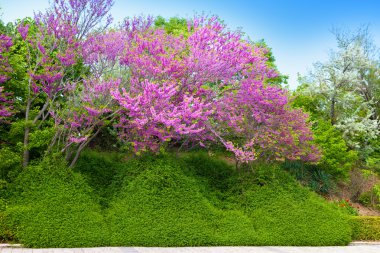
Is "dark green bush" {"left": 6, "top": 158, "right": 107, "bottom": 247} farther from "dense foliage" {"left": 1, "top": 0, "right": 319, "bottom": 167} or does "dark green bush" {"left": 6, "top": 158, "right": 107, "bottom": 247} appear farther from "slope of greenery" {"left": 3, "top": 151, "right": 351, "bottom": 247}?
"dense foliage" {"left": 1, "top": 0, "right": 319, "bottom": 167}

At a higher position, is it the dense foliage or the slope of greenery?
the dense foliage

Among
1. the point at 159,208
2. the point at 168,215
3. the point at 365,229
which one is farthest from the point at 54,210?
the point at 365,229

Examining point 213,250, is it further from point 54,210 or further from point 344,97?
point 344,97

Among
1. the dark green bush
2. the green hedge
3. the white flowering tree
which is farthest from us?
the white flowering tree

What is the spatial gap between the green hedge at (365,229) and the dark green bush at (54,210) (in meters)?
9.31

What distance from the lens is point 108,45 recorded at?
1539 cm

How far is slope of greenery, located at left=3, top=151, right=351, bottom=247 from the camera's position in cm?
1241

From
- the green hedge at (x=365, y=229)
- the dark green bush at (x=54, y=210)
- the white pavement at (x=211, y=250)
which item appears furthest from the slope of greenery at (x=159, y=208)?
the green hedge at (x=365, y=229)

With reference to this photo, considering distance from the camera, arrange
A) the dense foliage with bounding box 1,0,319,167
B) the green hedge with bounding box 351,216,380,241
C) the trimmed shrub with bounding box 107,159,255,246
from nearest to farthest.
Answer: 1. the trimmed shrub with bounding box 107,159,255,246
2. the dense foliage with bounding box 1,0,319,167
3. the green hedge with bounding box 351,216,380,241

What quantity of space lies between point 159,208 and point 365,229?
8.05 m

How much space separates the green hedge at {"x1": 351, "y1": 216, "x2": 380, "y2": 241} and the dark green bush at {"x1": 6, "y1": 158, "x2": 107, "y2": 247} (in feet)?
30.5

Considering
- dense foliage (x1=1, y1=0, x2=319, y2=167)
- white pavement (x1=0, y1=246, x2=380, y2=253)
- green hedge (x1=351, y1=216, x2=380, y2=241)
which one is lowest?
white pavement (x1=0, y1=246, x2=380, y2=253)

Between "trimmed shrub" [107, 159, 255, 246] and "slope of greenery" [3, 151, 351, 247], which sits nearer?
"slope of greenery" [3, 151, 351, 247]


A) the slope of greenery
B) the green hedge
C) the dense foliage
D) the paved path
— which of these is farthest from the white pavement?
the dense foliage
